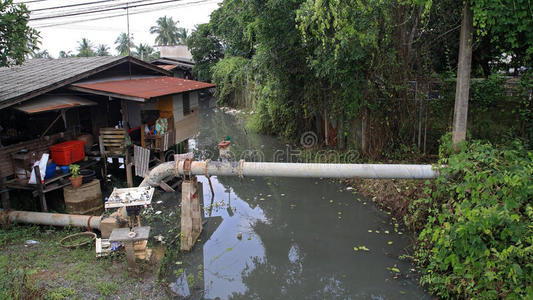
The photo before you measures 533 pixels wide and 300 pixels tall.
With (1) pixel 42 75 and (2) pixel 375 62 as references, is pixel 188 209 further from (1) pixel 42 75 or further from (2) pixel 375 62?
(2) pixel 375 62

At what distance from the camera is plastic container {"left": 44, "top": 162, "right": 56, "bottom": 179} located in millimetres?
9562

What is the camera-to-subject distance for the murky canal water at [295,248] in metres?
6.81

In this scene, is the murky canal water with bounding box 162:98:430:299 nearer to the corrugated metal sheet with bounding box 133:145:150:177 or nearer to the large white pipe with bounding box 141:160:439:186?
the large white pipe with bounding box 141:160:439:186

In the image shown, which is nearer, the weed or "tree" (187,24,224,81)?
the weed

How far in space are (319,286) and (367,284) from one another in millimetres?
899

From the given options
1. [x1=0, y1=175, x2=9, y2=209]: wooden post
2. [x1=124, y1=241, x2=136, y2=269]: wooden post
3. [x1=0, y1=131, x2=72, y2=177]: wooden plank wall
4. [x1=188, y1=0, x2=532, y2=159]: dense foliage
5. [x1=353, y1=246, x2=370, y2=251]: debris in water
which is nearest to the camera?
[x1=124, y1=241, x2=136, y2=269]: wooden post

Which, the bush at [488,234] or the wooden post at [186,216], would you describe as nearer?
the bush at [488,234]

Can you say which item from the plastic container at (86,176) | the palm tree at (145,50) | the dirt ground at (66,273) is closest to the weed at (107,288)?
the dirt ground at (66,273)

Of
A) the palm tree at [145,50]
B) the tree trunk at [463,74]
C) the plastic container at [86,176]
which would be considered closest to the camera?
the tree trunk at [463,74]

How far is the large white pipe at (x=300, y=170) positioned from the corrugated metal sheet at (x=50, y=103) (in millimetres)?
3646

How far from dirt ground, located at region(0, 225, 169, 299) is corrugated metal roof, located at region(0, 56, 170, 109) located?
132 inches

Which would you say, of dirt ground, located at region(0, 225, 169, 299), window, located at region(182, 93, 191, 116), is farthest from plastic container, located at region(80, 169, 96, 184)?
window, located at region(182, 93, 191, 116)

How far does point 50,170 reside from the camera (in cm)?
965

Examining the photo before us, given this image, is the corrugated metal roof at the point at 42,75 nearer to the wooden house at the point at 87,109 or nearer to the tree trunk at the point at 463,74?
the wooden house at the point at 87,109
